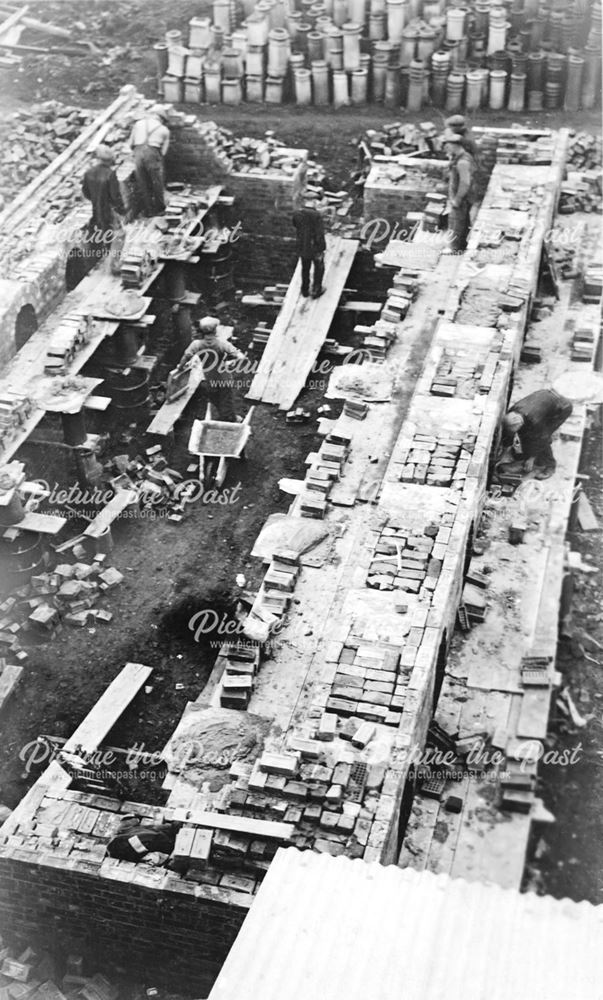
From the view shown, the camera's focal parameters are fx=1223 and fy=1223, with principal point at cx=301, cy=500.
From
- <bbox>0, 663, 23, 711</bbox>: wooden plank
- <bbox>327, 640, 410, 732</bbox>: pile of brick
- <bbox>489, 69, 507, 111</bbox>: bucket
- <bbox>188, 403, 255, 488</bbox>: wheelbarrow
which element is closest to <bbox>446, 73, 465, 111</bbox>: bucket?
<bbox>489, 69, 507, 111</bbox>: bucket

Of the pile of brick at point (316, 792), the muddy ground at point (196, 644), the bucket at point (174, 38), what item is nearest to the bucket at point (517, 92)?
the bucket at point (174, 38)

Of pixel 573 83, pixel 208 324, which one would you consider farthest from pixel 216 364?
pixel 573 83

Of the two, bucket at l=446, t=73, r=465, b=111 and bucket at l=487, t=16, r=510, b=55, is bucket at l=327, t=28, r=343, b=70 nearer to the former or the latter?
bucket at l=446, t=73, r=465, b=111

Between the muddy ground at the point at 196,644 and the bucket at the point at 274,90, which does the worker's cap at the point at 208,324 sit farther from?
the bucket at the point at 274,90

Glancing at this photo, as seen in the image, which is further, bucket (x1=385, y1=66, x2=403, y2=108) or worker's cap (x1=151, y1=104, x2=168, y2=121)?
bucket (x1=385, y1=66, x2=403, y2=108)

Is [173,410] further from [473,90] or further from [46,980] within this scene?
[473,90]
